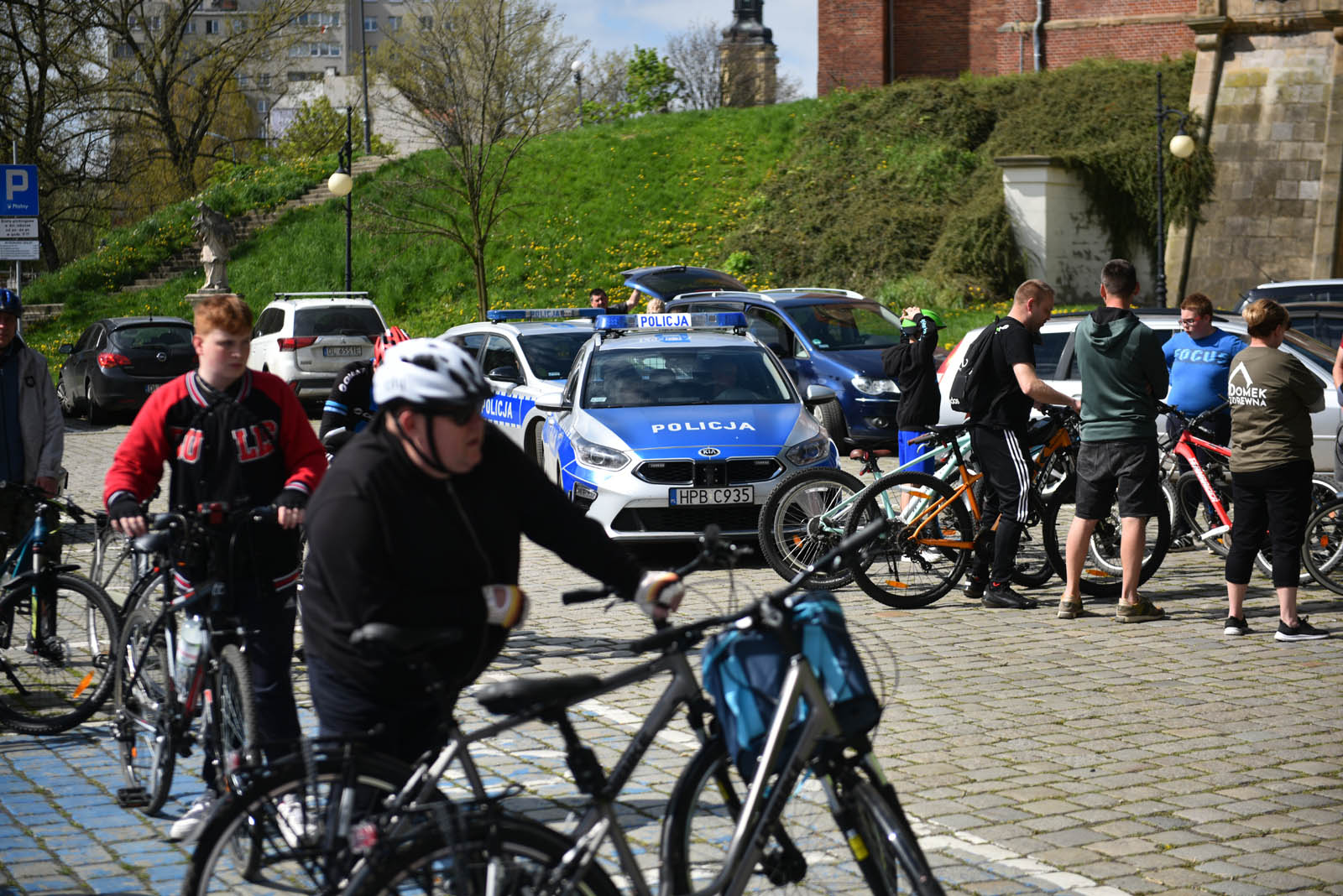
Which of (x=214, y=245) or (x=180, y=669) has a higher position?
(x=214, y=245)

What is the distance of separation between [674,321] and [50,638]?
Answer: 25.1ft

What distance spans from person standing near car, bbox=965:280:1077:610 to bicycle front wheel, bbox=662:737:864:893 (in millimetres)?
5902

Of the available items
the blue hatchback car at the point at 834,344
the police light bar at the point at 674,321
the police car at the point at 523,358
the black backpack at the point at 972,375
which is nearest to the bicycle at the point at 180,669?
the black backpack at the point at 972,375

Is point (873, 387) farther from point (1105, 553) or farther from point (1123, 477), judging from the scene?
point (1123, 477)

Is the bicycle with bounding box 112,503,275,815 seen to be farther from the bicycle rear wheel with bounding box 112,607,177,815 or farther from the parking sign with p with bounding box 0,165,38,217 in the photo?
the parking sign with p with bounding box 0,165,38,217

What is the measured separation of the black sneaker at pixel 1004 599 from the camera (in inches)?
372

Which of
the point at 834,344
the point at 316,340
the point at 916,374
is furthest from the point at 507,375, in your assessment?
the point at 316,340

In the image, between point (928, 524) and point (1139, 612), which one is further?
point (928, 524)

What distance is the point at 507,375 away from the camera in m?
15.1

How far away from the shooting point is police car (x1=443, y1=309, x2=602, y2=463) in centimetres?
1446

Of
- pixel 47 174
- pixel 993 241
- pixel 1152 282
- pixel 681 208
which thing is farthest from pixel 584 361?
pixel 47 174

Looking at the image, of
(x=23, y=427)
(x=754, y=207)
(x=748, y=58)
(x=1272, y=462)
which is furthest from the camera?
(x=748, y=58)

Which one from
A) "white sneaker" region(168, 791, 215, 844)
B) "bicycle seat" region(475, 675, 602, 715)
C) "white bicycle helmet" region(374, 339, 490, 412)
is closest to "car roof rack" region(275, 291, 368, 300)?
"white sneaker" region(168, 791, 215, 844)

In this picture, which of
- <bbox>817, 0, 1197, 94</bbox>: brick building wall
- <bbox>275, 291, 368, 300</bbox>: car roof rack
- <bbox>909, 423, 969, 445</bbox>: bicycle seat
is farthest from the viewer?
<bbox>817, 0, 1197, 94</bbox>: brick building wall
